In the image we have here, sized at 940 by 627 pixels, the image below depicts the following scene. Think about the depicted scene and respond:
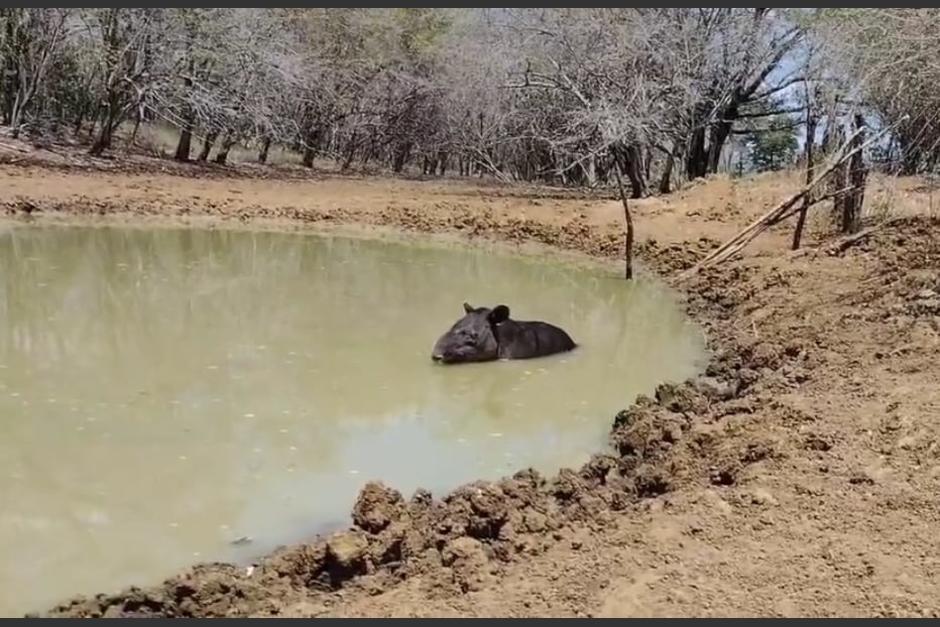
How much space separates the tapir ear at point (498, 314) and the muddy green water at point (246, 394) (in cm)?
51

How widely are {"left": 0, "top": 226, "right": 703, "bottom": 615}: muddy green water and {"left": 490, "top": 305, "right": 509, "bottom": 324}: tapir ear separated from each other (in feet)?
1.66

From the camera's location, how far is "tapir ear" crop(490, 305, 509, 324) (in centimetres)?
1055

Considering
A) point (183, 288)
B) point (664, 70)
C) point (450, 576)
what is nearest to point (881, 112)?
point (664, 70)

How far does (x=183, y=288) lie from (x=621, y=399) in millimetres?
6192

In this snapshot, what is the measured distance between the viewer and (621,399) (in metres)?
9.40

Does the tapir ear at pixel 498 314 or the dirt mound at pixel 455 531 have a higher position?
the tapir ear at pixel 498 314

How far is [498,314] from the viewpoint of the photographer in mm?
10602

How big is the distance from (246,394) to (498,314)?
2.95m

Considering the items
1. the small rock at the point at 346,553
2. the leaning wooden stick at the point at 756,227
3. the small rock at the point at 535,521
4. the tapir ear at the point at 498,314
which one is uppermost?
the leaning wooden stick at the point at 756,227

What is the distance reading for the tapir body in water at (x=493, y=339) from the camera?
10203mm

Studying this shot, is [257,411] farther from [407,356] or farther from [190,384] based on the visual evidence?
[407,356]

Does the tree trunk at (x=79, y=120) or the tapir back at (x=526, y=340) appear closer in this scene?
the tapir back at (x=526, y=340)

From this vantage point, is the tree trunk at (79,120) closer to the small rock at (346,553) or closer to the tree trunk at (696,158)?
the tree trunk at (696,158)

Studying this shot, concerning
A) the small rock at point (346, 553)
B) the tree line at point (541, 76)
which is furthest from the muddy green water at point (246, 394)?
the tree line at point (541, 76)
